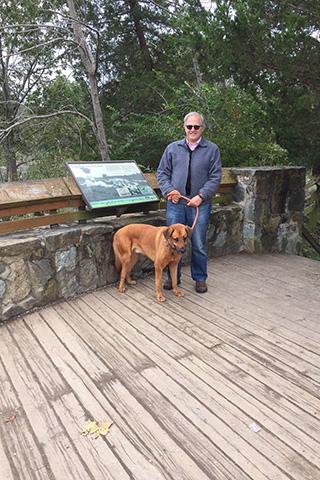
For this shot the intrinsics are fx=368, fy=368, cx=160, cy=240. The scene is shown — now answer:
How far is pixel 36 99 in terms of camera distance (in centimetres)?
1362

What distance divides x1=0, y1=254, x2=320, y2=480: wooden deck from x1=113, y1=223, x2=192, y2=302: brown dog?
254mm

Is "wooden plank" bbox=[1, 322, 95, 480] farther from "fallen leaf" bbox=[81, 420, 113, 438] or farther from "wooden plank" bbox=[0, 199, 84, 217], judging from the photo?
"wooden plank" bbox=[0, 199, 84, 217]

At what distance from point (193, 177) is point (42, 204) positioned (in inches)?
59.8

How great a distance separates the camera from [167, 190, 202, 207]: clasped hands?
3.52 meters

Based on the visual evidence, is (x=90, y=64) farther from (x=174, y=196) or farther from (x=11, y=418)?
(x=11, y=418)

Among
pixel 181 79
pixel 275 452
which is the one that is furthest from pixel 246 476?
pixel 181 79

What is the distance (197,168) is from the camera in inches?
143

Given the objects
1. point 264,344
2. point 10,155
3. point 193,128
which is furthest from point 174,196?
point 10,155

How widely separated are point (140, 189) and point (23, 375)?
2451 mm

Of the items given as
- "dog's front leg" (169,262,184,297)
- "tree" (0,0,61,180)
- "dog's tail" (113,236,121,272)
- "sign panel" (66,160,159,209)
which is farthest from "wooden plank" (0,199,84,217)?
"tree" (0,0,61,180)

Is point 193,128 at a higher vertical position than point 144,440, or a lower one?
higher

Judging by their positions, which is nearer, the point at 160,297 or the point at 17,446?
the point at 17,446

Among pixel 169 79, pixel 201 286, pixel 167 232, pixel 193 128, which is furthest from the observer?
pixel 169 79

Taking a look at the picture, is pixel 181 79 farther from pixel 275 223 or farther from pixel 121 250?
pixel 121 250
